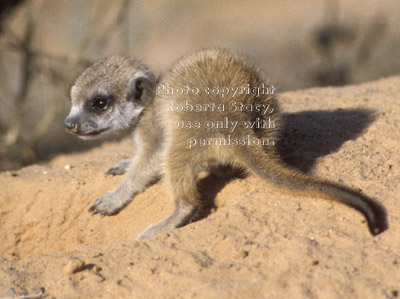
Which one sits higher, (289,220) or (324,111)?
(324,111)

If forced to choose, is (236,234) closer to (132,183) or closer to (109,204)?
(132,183)

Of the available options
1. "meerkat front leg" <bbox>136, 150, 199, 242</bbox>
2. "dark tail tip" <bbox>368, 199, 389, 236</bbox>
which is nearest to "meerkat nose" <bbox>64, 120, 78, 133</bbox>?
"meerkat front leg" <bbox>136, 150, 199, 242</bbox>

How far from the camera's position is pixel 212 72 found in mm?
3441

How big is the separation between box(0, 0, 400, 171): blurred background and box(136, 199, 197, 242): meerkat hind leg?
140 inches

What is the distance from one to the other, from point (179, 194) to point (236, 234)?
2.11 ft

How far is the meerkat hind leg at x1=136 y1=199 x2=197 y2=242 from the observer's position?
3.39m

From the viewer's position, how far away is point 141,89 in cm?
400

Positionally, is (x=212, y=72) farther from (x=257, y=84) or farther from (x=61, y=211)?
(x=61, y=211)

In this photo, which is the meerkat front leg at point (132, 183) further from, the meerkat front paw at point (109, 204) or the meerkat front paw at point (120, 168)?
the meerkat front paw at point (120, 168)

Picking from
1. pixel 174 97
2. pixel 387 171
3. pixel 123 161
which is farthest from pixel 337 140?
pixel 123 161

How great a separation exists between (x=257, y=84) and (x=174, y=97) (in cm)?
61

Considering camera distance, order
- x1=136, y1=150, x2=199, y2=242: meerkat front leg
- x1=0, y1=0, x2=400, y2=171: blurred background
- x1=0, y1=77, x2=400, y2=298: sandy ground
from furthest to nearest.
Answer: x1=0, y1=0, x2=400, y2=171: blurred background < x1=136, y1=150, x2=199, y2=242: meerkat front leg < x1=0, y1=77, x2=400, y2=298: sandy ground

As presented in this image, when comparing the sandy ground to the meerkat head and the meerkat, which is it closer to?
the meerkat

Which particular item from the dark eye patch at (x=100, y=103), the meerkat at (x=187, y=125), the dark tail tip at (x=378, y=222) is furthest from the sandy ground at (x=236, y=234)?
the dark eye patch at (x=100, y=103)
